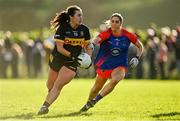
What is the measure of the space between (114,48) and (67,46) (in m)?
1.07

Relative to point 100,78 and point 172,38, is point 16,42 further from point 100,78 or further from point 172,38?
point 100,78

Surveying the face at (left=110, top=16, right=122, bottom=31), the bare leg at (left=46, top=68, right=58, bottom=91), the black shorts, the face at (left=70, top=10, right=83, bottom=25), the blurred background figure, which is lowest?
the blurred background figure

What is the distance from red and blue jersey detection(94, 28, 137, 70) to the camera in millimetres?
16625

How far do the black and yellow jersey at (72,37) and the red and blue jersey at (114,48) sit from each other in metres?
0.50

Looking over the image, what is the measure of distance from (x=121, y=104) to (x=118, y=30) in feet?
9.90

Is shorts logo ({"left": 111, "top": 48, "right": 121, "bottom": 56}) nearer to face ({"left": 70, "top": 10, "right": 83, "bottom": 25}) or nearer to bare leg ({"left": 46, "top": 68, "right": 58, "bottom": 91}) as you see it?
face ({"left": 70, "top": 10, "right": 83, "bottom": 25})

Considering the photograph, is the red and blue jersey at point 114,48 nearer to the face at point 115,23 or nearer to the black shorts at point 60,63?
the face at point 115,23

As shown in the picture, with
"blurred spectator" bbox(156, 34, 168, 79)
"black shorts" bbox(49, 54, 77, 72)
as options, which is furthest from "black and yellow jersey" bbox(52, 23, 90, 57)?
Answer: "blurred spectator" bbox(156, 34, 168, 79)

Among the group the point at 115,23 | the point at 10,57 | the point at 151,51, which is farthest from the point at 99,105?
the point at 10,57

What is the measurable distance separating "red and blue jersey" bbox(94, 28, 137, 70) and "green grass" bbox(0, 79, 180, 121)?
970mm

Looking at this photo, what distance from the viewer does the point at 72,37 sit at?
16.0 m

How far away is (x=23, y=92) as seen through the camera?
24.5 m

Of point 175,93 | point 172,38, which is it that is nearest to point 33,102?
point 175,93

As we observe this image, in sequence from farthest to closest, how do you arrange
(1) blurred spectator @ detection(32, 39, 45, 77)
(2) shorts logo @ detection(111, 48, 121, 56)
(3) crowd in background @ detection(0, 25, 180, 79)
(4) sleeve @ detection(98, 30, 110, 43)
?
1. (1) blurred spectator @ detection(32, 39, 45, 77)
2. (3) crowd in background @ detection(0, 25, 180, 79)
3. (2) shorts logo @ detection(111, 48, 121, 56)
4. (4) sleeve @ detection(98, 30, 110, 43)
